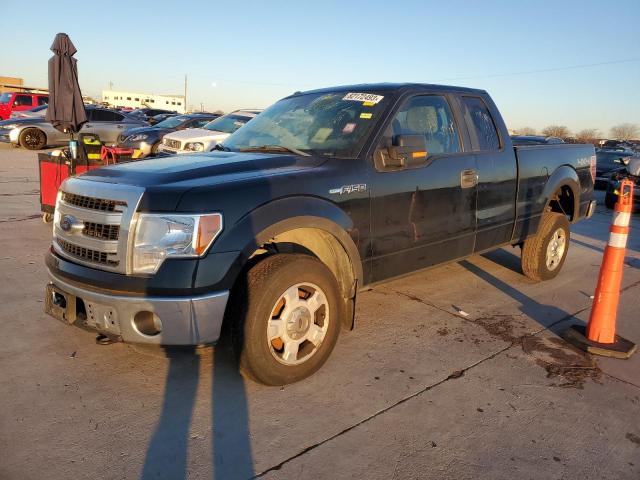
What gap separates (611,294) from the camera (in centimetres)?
384

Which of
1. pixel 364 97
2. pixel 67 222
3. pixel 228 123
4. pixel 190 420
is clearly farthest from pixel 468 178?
pixel 228 123

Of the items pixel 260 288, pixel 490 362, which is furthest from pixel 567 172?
pixel 260 288

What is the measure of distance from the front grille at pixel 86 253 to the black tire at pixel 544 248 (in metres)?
4.21

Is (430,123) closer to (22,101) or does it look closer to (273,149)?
(273,149)

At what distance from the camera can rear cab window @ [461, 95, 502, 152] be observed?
14.8 ft

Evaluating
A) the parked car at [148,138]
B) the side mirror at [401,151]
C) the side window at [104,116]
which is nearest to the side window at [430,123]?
the side mirror at [401,151]

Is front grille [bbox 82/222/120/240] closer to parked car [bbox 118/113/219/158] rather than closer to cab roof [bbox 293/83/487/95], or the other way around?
cab roof [bbox 293/83/487/95]

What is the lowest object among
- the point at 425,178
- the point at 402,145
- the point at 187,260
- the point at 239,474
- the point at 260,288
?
the point at 239,474

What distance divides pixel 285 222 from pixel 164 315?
0.86 metres

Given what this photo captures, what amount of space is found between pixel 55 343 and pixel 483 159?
12.3ft

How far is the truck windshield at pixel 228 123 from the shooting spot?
35.5 feet

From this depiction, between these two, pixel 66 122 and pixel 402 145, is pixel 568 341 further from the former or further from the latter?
pixel 66 122

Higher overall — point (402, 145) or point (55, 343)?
point (402, 145)

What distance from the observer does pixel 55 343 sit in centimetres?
359
